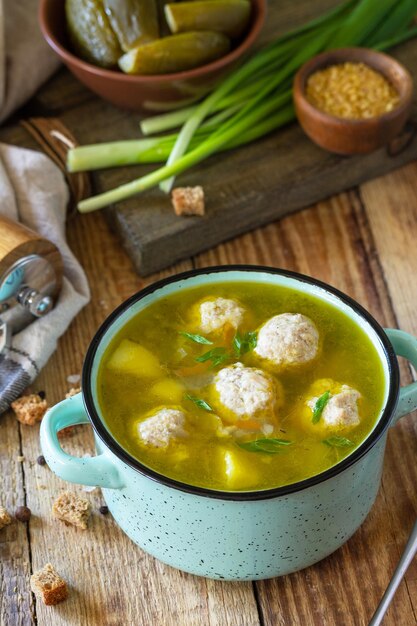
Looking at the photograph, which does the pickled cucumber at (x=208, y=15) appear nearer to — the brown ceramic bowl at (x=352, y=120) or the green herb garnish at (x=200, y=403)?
the brown ceramic bowl at (x=352, y=120)

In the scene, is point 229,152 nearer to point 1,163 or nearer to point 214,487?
point 1,163

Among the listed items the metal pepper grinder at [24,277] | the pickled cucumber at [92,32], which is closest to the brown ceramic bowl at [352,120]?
the pickled cucumber at [92,32]

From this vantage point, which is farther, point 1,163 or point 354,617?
point 1,163

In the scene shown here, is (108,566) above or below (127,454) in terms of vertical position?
below

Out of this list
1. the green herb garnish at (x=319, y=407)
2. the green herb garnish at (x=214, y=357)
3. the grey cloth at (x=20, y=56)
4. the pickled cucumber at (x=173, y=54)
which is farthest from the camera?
the grey cloth at (x=20, y=56)

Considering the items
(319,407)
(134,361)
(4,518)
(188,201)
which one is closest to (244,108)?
(188,201)

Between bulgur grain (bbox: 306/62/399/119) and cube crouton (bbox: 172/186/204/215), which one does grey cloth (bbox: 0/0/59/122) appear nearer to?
cube crouton (bbox: 172/186/204/215)

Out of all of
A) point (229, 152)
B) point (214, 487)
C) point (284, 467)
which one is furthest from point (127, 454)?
point (229, 152)
